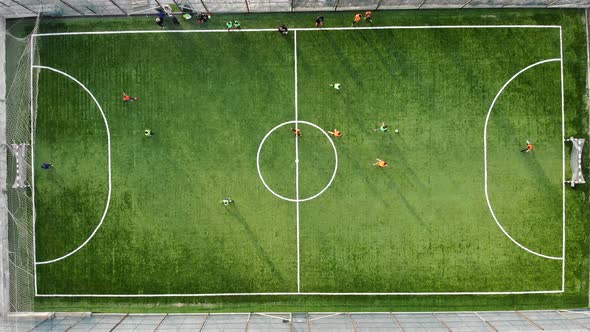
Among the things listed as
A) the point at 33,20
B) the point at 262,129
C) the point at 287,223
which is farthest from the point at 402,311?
the point at 33,20

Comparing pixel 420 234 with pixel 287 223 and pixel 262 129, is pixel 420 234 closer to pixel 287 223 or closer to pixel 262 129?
pixel 287 223

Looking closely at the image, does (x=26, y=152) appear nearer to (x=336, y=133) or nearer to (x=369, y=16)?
(x=336, y=133)

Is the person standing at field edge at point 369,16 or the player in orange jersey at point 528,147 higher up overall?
the person standing at field edge at point 369,16

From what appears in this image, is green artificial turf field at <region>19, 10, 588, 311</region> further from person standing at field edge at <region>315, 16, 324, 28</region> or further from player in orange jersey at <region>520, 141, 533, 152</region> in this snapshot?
person standing at field edge at <region>315, 16, 324, 28</region>

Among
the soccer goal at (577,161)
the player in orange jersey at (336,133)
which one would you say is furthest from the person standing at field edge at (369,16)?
the soccer goal at (577,161)

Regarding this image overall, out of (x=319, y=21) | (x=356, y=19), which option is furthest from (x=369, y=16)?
(x=319, y=21)

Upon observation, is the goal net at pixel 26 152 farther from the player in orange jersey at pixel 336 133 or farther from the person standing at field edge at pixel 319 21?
the player in orange jersey at pixel 336 133

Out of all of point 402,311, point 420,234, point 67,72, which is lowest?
point 402,311
